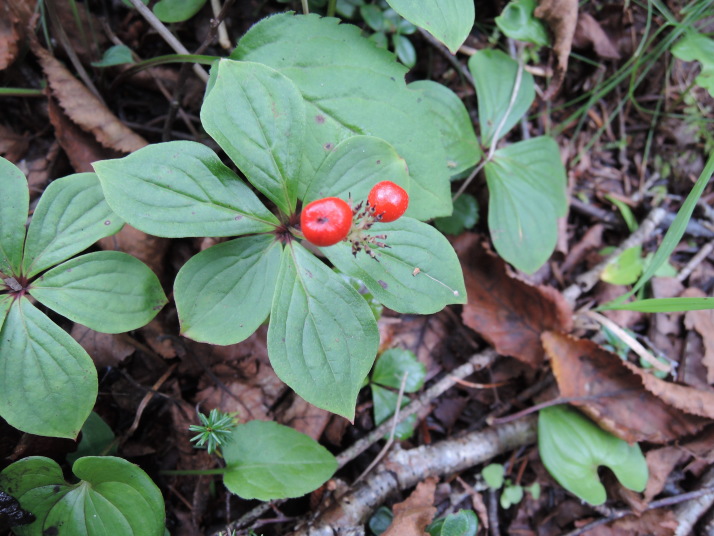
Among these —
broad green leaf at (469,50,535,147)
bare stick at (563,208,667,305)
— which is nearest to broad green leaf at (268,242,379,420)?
broad green leaf at (469,50,535,147)

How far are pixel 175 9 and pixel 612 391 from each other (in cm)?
346

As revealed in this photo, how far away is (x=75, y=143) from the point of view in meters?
2.79

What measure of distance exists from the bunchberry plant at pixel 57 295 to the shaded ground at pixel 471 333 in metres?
0.54

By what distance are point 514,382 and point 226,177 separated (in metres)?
2.35

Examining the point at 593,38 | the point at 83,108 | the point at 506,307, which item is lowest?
the point at 506,307

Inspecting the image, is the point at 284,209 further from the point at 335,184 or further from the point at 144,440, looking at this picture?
the point at 144,440

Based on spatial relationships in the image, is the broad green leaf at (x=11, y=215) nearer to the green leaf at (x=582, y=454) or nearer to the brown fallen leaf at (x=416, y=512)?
the brown fallen leaf at (x=416, y=512)

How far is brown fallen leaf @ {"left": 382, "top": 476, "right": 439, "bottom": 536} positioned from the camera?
7.96ft

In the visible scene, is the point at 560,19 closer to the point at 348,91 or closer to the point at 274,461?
the point at 348,91

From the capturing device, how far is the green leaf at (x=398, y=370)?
116 inches

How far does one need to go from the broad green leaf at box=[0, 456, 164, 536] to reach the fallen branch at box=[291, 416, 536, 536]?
0.76 m

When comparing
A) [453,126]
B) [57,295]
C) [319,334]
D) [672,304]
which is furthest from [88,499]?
[672,304]

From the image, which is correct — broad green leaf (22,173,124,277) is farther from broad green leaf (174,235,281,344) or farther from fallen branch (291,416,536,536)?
fallen branch (291,416,536,536)

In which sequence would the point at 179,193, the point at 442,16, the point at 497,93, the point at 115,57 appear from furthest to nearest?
the point at 497,93, the point at 115,57, the point at 442,16, the point at 179,193
